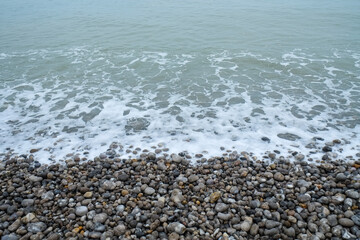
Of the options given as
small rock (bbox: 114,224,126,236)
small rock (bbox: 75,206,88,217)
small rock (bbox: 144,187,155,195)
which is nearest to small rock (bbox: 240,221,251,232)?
small rock (bbox: 144,187,155,195)

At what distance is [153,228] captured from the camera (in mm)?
4758

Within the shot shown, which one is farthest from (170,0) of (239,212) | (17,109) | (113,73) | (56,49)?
(239,212)

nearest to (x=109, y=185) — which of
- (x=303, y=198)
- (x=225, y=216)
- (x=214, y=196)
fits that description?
(x=214, y=196)

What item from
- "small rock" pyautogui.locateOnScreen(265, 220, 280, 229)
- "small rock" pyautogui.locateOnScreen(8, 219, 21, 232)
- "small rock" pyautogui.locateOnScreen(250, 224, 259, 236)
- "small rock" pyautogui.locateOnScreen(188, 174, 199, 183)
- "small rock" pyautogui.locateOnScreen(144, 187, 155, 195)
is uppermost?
"small rock" pyautogui.locateOnScreen(265, 220, 280, 229)

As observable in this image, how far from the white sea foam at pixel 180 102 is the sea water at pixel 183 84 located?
47 millimetres

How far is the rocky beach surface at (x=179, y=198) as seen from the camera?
4699 mm

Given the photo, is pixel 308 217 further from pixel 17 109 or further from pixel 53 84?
pixel 53 84

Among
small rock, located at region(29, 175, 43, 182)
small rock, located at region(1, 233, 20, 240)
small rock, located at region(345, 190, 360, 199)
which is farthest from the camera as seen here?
small rock, located at region(29, 175, 43, 182)

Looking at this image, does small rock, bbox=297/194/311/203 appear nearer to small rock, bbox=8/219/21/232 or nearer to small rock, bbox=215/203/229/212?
small rock, bbox=215/203/229/212

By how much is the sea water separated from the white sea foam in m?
0.05

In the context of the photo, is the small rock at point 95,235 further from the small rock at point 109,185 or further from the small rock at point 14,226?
the small rock at point 14,226

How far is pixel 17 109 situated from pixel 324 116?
413 inches

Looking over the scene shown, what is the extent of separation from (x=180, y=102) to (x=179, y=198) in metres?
5.10

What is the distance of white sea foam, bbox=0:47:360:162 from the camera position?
299 inches
